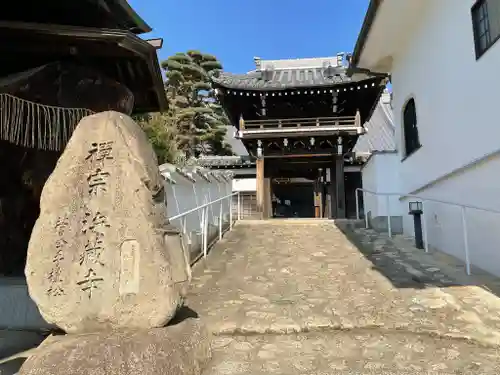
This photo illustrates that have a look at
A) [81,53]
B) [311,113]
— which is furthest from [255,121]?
[81,53]

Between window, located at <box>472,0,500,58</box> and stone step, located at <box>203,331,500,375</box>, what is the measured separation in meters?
4.37

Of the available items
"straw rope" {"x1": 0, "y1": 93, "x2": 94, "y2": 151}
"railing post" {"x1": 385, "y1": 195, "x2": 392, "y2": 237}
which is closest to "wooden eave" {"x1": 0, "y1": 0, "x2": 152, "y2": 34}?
"straw rope" {"x1": 0, "y1": 93, "x2": 94, "y2": 151}

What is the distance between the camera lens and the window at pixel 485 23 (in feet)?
18.1

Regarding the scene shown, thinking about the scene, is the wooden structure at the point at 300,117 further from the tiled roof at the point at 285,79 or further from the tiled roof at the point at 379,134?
the tiled roof at the point at 379,134

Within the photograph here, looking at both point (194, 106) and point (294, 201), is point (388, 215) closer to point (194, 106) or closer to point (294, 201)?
point (294, 201)

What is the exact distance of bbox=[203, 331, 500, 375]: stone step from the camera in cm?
319

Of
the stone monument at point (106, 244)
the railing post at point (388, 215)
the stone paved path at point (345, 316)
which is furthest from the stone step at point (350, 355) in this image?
the railing post at point (388, 215)

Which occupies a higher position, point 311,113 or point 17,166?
point 311,113

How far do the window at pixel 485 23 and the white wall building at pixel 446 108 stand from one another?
14 millimetres

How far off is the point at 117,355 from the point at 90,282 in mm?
729

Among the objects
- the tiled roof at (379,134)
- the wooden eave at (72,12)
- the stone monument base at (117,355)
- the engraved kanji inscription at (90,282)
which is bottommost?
the stone monument base at (117,355)

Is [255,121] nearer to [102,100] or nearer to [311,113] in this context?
[311,113]

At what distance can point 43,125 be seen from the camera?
5.61 metres

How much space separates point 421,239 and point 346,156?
395 inches
